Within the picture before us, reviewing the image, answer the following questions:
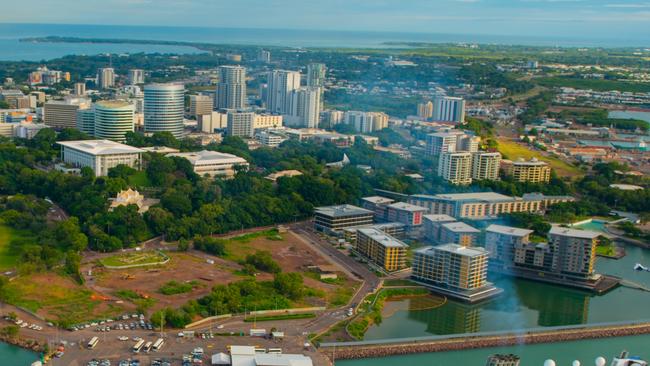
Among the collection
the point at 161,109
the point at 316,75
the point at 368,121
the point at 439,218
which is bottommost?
the point at 439,218

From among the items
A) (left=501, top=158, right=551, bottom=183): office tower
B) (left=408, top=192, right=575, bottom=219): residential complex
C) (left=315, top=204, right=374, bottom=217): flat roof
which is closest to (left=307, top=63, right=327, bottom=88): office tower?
(left=501, top=158, right=551, bottom=183): office tower

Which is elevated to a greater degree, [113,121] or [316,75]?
[316,75]

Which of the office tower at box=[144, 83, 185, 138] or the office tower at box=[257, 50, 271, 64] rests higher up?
the office tower at box=[257, 50, 271, 64]

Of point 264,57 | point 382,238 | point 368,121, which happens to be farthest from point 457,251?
point 264,57

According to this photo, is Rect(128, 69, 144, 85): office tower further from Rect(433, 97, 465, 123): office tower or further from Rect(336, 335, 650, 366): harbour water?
Rect(336, 335, 650, 366): harbour water

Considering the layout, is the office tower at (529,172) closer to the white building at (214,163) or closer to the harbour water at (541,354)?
the white building at (214,163)

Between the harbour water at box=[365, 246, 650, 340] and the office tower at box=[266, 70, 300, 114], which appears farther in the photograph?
the office tower at box=[266, 70, 300, 114]

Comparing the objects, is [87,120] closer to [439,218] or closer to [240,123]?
[240,123]
